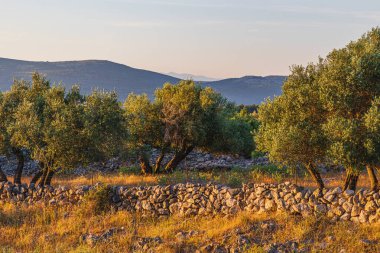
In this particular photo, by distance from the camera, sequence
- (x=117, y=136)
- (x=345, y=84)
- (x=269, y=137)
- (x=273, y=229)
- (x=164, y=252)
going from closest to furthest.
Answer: (x=164, y=252) < (x=273, y=229) < (x=345, y=84) < (x=269, y=137) < (x=117, y=136)

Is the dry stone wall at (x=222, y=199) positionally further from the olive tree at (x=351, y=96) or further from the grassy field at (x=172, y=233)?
the olive tree at (x=351, y=96)

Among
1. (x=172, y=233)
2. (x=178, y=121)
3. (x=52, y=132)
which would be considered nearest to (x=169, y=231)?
(x=172, y=233)

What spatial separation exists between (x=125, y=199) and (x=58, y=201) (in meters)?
4.20

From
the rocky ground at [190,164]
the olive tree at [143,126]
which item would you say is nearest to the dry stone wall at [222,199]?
the olive tree at [143,126]

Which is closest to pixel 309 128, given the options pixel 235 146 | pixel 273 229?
pixel 273 229

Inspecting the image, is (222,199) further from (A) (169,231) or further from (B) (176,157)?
(B) (176,157)

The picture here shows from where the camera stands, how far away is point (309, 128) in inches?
794

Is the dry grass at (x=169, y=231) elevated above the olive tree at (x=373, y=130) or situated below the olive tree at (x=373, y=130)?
below

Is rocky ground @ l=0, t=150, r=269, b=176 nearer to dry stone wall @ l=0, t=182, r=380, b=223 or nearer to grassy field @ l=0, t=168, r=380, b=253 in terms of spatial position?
dry stone wall @ l=0, t=182, r=380, b=223

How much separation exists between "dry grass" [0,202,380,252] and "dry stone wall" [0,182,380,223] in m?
0.58

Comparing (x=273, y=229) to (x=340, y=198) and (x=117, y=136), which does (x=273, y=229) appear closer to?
(x=340, y=198)

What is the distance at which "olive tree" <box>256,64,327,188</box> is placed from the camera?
20.0 meters

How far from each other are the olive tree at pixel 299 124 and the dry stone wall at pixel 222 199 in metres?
1.91

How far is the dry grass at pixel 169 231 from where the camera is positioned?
15.9m
